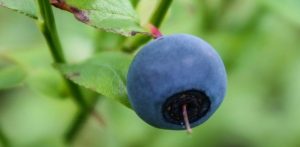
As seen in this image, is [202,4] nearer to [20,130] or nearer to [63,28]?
[63,28]

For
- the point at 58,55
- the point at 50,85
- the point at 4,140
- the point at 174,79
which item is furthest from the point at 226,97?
the point at 174,79

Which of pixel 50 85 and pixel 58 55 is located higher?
pixel 58 55

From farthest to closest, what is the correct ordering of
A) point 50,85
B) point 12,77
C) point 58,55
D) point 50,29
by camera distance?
point 50,85, point 12,77, point 58,55, point 50,29

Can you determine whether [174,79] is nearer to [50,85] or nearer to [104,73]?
[104,73]

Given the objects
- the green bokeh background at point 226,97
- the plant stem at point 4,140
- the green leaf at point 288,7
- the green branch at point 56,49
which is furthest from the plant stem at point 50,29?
the green leaf at point 288,7

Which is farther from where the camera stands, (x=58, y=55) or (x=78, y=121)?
(x=78, y=121)

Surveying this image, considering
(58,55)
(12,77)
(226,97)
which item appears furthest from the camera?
(226,97)

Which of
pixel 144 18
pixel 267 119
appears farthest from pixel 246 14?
pixel 144 18
